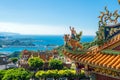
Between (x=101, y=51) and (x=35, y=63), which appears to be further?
(x=35, y=63)

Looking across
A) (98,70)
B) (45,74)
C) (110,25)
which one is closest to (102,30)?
(110,25)

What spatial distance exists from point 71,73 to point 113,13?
1119 inches

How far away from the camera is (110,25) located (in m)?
8.45

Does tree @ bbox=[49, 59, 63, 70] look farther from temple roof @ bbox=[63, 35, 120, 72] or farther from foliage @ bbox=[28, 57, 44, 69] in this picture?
temple roof @ bbox=[63, 35, 120, 72]

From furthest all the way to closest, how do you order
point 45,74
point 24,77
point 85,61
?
point 45,74
point 24,77
point 85,61

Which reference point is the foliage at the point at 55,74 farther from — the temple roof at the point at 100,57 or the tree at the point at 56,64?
the temple roof at the point at 100,57

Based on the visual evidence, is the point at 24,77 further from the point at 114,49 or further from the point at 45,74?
the point at 114,49

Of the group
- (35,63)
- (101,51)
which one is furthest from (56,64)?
(101,51)

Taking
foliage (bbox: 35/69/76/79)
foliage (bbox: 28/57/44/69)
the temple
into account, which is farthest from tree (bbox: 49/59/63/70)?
the temple

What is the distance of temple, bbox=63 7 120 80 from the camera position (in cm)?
733

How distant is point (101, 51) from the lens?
25.9 ft

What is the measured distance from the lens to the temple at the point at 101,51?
7329 millimetres

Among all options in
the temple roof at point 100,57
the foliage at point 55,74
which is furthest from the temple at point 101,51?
the foliage at point 55,74

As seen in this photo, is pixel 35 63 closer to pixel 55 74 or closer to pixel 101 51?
pixel 55 74
